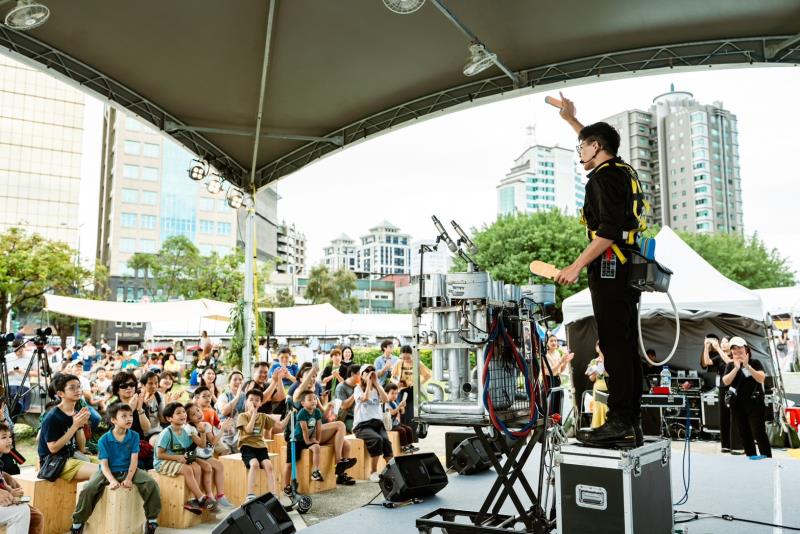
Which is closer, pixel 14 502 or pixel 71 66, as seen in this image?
pixel 14 502

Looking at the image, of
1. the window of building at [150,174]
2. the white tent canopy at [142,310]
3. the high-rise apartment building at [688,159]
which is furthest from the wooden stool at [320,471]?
the high-rise apartment building at [688,159]

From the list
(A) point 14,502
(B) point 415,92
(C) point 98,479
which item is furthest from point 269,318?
(A) point 14,502

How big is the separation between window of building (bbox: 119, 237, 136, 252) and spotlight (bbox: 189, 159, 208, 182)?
232 ft

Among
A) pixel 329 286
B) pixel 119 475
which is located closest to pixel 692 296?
pixel 119 475

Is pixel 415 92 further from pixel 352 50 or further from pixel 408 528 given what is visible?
pixel 408 528

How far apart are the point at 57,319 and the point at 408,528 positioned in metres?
64.0

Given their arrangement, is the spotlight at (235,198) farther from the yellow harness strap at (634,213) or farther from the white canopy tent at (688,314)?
the yellow harness strap at (634,213)

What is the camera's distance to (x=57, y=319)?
196 feet

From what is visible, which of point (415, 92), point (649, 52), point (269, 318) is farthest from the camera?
point (269, 318)

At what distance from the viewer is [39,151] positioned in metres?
76.7

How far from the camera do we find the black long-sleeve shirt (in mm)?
3252

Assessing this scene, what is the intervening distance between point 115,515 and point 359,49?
5.09 metres

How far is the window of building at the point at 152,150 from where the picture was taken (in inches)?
2963

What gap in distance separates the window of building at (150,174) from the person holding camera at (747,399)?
76176 millimetres
